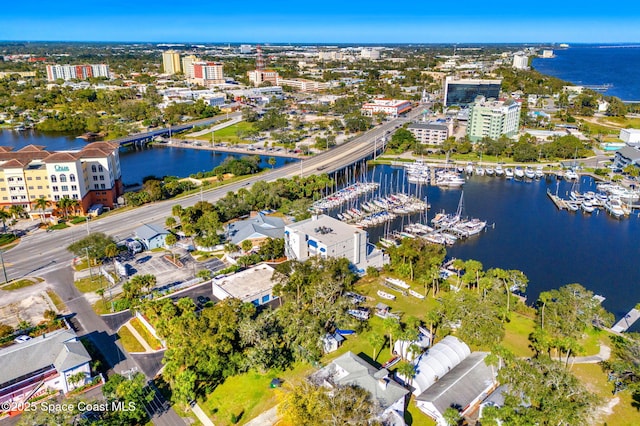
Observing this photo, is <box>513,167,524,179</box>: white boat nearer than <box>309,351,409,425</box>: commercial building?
No

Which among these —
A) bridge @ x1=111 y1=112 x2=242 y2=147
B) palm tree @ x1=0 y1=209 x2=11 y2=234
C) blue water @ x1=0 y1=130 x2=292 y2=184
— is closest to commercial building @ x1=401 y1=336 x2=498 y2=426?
palm tree @ x1=0 y1=209 x2=11 y2=234

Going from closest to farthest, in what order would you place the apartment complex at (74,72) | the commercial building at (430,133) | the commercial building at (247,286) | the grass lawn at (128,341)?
the grass lawn at (128,341) < the commercial building at (247,286) < the commercial building at (430,133) < the apartment complex at (74,72)

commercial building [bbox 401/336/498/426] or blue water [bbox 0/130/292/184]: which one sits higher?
blue water [bbox 0/130/292/184]

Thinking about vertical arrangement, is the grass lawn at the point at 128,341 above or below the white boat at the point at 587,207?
below

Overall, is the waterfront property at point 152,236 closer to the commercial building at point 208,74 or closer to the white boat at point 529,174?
the white boat at point 529,174

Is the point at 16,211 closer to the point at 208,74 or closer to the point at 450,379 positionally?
the point at 450,379

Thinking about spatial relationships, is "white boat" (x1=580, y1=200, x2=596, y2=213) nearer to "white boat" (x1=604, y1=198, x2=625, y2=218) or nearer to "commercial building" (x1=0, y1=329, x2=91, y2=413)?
"white boat" (x1=604, y1=198, x2=625, y2=218)

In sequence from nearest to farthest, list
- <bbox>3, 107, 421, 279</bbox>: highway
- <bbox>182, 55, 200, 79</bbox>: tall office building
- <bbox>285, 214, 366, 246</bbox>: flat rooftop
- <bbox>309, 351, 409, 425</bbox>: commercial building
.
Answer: <bbox>309, 351, 409, 425</bbox>: commercial building < <bbox>285, 214, 366, 246</bbox>: flat rooftop < <bbox>3, 107, 421, 279</bbox>: highway < <bbox>182, 55, 200, 79</bbox>: tall office building

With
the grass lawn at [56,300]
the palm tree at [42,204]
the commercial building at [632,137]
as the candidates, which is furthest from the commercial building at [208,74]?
the grass lawn at [56,300]
